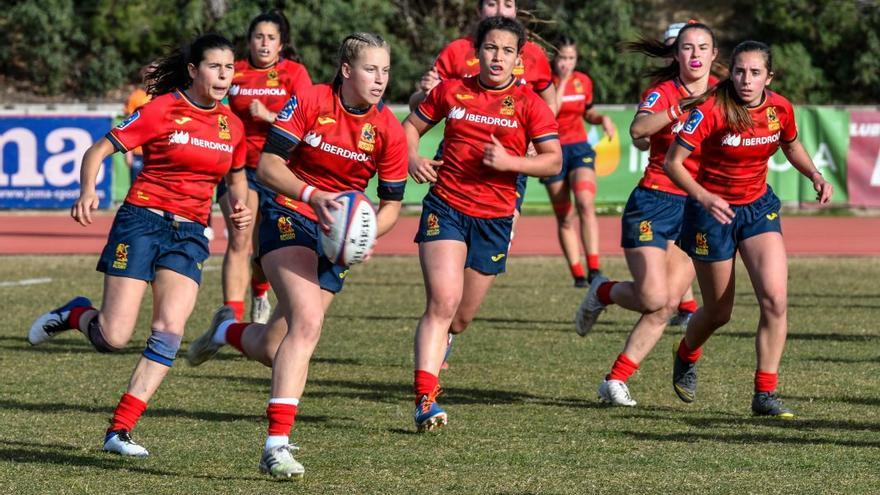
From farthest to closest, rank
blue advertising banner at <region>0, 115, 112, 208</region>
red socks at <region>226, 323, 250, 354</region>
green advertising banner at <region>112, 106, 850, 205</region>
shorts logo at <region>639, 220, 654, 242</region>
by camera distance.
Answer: green advertising banner at <region>112, 106, 850, 205</region>
blue advertising banner at <region>0, 115, 112, 208</region>
shorts logo at <region>639, 220, 654, 242</region>
red socks at <region>226, 323, 250, 354</region>

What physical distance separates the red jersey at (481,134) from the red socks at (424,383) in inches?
34.3

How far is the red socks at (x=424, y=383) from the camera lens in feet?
24.5

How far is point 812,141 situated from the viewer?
22.6 metres

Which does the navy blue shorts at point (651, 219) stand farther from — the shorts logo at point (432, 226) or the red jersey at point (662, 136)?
the shorts logo at point (432, 226)

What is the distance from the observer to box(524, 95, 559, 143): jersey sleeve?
25.6ft

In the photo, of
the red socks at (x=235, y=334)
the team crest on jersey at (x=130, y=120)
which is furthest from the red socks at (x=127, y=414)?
the team crest on jersey at (x=130, y=120)

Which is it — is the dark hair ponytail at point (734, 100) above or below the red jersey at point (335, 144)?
above

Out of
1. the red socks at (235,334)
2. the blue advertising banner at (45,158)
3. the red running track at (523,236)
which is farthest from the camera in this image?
the blue advertising banner at (45,158)

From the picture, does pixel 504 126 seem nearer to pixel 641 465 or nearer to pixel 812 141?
pixel 641 465

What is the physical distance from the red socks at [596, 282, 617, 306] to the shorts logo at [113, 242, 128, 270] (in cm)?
343

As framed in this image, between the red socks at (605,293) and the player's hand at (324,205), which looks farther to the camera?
the red socks at (605,293)

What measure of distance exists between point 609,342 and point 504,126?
3672 millimetres

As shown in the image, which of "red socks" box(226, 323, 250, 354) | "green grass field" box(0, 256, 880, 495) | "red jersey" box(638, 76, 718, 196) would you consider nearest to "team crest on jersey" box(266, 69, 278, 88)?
"green grass field" box(0, 256, 880, 495)

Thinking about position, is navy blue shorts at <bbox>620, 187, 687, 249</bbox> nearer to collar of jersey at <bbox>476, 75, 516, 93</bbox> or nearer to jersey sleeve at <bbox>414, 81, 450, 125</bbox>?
collar of jersey at <bbox>476, 75, 516, 93</bbox>
